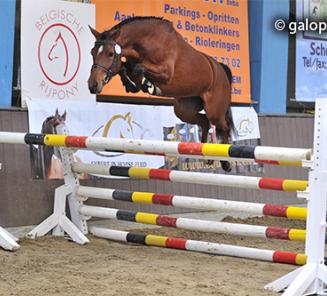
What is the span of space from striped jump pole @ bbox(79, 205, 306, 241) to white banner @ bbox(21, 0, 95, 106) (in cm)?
131

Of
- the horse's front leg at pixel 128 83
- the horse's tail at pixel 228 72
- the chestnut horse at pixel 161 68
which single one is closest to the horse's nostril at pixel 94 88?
the chestnut horse at pixel 161 68

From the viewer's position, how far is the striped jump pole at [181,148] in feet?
14.9

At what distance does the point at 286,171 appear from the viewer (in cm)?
927

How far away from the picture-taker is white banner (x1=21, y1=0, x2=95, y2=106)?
22.0 ft

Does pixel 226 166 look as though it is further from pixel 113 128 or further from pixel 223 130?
pixel 113 128

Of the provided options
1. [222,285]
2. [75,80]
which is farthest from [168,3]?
[222,285]

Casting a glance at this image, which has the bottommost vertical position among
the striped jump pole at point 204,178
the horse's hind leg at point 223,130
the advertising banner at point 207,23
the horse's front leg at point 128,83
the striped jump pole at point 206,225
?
the striped jump pole at point 206,225

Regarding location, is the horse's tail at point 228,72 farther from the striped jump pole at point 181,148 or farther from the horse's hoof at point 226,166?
the striped jump pole at point 181,148

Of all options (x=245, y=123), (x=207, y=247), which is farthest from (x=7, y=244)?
(x=245, y=123)

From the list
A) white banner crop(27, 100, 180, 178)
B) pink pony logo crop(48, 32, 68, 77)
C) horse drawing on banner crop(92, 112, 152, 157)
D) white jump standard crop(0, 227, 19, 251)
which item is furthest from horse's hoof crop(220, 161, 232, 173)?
white jump standard crop(0, 227, 19, 251)

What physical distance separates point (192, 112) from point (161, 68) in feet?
3.13

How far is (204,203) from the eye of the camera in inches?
214

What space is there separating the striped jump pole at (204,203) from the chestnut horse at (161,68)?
108 cm

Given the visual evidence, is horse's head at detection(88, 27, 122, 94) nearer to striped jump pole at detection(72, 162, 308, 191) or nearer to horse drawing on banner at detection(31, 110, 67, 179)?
horse drawing on banner at detection(31, 110, 67, 179)
